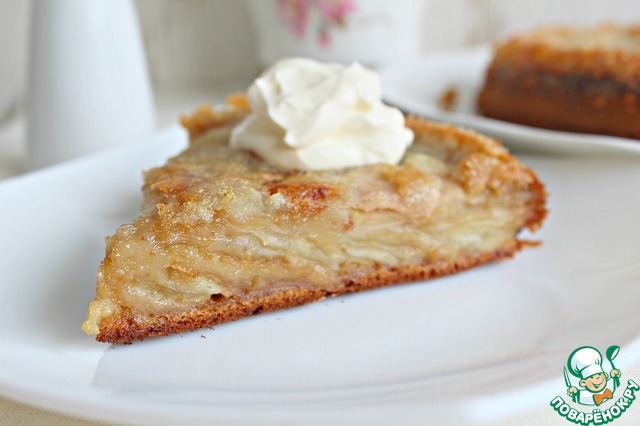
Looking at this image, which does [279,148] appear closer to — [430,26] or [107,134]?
[107,134]

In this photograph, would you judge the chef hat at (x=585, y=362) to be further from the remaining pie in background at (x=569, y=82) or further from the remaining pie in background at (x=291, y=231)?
the remaining pie in background at (x=569, y=82)

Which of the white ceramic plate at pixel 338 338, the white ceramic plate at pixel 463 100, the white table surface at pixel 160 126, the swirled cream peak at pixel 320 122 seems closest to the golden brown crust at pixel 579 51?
the white ceramic plate at pixel 463 100

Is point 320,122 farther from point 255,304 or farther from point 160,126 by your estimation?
point 160,126

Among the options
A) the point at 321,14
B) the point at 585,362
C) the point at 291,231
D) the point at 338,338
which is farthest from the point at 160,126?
the point at 585,362

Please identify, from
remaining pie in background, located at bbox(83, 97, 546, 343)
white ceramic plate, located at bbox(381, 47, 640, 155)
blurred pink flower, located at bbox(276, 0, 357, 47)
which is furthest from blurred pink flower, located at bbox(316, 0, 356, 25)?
remaining pie in background, located at bbox(83, 97, 546, 343)

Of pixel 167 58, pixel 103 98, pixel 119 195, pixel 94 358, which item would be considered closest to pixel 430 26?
pixel 167 58
